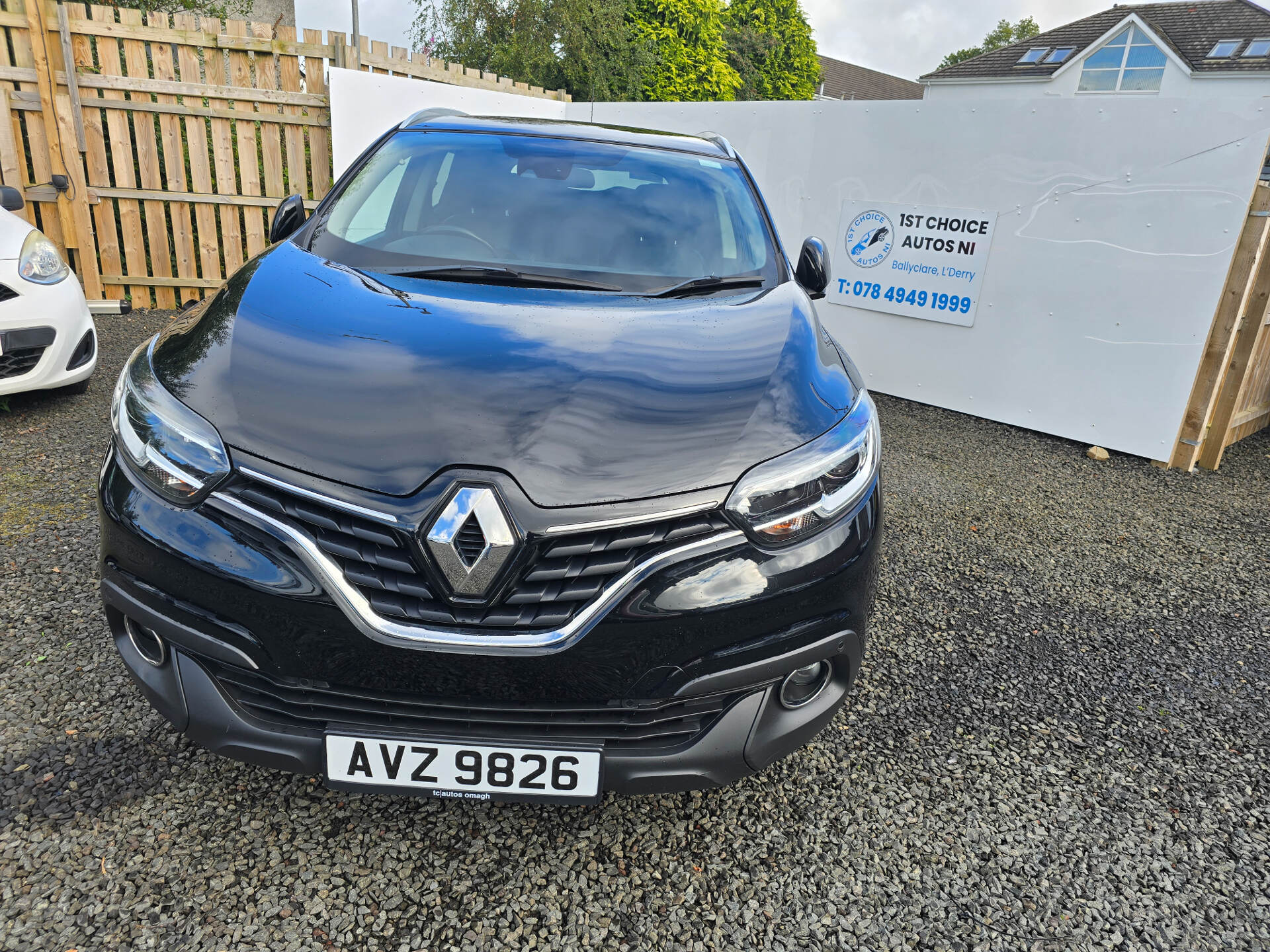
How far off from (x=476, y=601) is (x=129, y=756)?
1.26 m

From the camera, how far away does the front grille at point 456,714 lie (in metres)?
1.53

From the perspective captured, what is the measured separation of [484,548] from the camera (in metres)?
1.45

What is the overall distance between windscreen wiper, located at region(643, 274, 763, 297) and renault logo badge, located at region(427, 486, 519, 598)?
105 centimetres

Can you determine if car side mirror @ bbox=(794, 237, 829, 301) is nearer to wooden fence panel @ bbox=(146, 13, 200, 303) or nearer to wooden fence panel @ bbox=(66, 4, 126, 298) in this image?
wooden fence panel @ bbox=(146, 13, 200, 303)

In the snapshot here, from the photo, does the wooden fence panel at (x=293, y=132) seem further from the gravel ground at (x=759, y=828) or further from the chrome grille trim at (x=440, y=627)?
the chrome grille trim at (x=440, y=627)

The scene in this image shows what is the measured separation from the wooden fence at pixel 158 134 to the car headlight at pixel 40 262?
266 centimetres

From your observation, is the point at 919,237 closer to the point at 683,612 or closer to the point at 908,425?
the point at 908,425

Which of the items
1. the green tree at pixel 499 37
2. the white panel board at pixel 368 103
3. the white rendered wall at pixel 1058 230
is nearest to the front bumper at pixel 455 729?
the white rendered wall at pixel 1058 230

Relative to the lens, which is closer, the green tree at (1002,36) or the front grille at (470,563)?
the front grille at (470,563)

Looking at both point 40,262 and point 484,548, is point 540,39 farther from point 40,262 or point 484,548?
point 484,548

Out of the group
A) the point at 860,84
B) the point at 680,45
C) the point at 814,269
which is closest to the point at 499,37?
the point at 680,45

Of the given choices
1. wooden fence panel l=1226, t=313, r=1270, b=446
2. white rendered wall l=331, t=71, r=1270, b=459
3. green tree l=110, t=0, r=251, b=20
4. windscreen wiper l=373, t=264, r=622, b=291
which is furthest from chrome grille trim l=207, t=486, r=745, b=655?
green tree l=110, t=0, r=251, b=20

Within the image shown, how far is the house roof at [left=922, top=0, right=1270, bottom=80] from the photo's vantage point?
33000 mm

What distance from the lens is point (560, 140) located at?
297 centimetres
